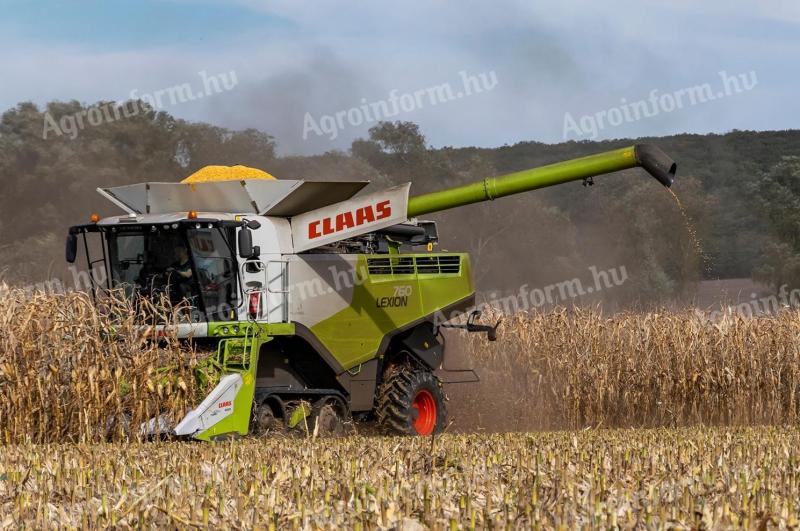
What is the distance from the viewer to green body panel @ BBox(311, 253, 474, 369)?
33.8 ft

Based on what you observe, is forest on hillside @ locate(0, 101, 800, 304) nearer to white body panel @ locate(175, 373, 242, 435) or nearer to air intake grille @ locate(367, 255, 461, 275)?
air intake grille @ locate(367, 255, 461, 275)

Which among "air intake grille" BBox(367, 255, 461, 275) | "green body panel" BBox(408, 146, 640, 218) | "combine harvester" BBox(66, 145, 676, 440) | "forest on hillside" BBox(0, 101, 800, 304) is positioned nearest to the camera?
"combine harvester" BBox(66, 145, 676, 440)

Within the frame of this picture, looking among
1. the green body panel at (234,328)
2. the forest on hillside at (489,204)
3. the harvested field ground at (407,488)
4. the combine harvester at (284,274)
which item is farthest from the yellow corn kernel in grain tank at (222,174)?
the forest on hillside at (489,204)

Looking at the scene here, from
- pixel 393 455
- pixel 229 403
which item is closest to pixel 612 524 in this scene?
pixel 393 455

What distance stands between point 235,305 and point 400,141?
1281 inches

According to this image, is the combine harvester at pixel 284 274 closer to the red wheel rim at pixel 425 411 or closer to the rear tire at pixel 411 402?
the rear tire at pixel 411 402

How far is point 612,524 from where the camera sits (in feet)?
12.6

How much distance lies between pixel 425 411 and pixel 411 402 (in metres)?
0.68

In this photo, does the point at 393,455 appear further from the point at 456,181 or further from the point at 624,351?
the point at 456,181

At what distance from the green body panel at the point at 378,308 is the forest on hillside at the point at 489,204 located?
46.6 ft

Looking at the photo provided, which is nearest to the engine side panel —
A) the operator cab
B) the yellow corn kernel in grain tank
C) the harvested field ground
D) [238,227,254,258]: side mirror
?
the operator cab

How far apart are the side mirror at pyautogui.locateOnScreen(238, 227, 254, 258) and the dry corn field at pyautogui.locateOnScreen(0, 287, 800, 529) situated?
0.88 meters

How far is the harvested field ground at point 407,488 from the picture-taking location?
13.1 ft

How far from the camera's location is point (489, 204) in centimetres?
4188
